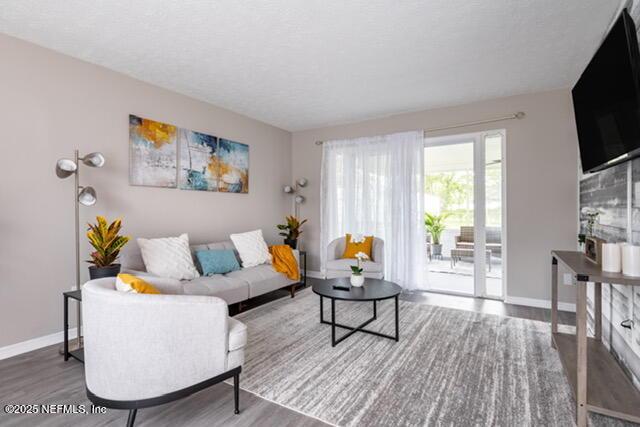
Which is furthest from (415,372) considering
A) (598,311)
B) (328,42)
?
(328,42)

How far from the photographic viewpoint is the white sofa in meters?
3.07

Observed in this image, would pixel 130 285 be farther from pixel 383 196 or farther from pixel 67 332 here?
pixel 383 196

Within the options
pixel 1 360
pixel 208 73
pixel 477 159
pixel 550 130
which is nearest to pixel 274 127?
pixel 208 73

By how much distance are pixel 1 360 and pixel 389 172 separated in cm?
475

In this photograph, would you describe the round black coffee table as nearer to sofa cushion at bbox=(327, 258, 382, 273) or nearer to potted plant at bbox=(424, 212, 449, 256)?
sofa cushion at bbox=(327, 258, 382, 273)

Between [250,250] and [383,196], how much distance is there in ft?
7.35

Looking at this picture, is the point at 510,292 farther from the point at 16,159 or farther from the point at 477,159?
the point at 16,159

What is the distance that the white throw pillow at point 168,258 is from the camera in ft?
10.3

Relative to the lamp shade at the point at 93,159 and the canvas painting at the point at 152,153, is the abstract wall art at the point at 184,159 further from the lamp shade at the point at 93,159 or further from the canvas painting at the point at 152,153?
the lamp shade at the point at 93,159

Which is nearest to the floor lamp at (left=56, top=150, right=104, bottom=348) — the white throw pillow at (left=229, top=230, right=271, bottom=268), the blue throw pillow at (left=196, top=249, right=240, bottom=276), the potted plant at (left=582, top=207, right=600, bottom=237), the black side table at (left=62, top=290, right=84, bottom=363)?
the black side table at (left=62, top=290, right=84, bottom=363)

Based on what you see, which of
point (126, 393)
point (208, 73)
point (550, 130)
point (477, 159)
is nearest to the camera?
point (126, 393)

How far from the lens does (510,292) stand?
4.07 metres

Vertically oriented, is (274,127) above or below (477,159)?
above

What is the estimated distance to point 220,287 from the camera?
3230 mm
